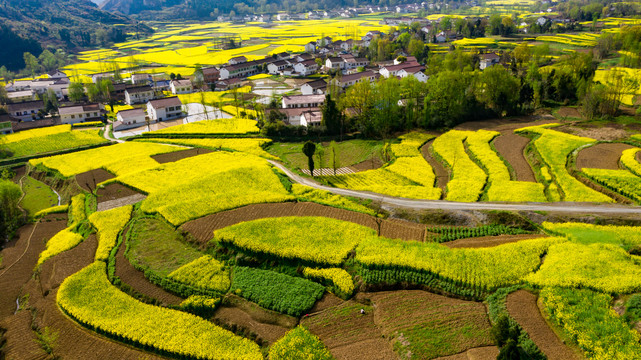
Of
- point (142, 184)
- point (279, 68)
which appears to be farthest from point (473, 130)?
point (279, 68)

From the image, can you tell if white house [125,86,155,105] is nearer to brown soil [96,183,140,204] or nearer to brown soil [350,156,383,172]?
brown soil [96,183,140,204]

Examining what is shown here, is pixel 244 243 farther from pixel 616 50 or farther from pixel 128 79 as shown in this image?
pixel 616 50

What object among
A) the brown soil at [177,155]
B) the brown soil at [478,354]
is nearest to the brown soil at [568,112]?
the brown soil at [478,354]

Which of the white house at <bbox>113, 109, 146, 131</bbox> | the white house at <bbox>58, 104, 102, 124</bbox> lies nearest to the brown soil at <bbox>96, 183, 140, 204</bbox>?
the white house at <bbox>113, 109, 146, 131</bbox>

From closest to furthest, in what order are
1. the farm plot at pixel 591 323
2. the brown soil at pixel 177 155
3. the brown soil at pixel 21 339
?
1. the farm plot at pixel 591 323
2. the brown soil at pixel 21 339
3. the brown soil at pixel 177 155

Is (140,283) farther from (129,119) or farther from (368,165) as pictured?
(129,119)

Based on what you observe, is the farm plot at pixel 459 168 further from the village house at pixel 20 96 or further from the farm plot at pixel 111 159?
the village house at pixel 20 96
